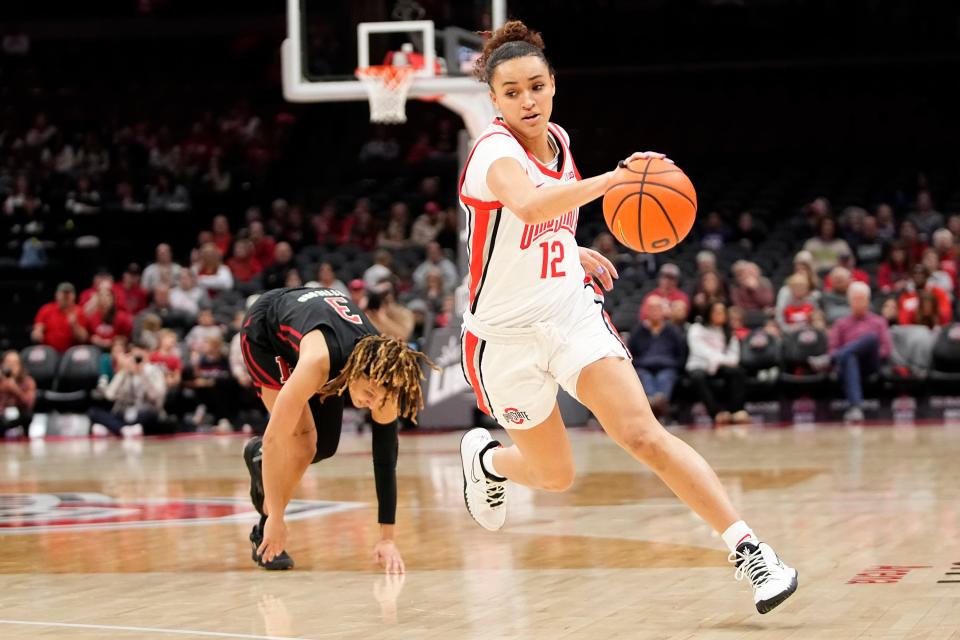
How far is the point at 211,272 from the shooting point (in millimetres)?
17344

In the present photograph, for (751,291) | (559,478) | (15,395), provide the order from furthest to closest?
(751,291) < (15,395) < (559,478)

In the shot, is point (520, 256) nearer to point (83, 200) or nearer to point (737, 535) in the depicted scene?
point (737, 535)

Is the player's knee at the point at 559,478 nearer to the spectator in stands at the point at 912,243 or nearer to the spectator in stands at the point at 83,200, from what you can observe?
the spectator in stands at the point at 912,243

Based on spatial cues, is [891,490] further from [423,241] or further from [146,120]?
[146,120]

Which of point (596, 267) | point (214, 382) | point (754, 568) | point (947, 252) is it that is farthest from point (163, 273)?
point (754, 568)

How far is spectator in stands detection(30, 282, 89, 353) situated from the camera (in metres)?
15.9

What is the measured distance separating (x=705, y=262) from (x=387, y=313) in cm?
386

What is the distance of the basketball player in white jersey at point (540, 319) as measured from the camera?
4.59m

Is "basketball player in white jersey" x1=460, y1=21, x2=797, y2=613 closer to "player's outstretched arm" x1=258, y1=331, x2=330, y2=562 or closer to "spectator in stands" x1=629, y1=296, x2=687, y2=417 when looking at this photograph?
"player's outstretched arm" x1=258, y1=331, x2=330, y2=562

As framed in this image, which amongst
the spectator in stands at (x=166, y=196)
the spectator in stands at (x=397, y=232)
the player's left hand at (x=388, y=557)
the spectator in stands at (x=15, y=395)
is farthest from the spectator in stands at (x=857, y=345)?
the spectator in stands at (x=166, y=196)

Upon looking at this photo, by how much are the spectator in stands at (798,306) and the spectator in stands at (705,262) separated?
991 millimetres

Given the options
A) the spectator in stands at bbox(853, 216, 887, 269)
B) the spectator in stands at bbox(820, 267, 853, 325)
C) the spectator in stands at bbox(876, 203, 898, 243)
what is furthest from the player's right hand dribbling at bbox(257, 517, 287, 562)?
the spectator in stands at bbox(876, 203, 898, 243)

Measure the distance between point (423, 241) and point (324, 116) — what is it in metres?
6.14

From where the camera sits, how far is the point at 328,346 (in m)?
5.66
